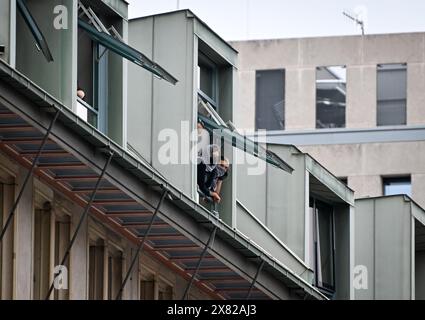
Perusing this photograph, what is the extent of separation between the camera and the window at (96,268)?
153 feet

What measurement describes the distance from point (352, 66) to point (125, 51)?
45.1m

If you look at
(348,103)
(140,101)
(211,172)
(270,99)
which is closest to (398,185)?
(348,103)

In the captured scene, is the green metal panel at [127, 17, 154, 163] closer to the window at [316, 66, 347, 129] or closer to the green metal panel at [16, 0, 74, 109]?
the green metal panel at [16, 0, 74, 109]

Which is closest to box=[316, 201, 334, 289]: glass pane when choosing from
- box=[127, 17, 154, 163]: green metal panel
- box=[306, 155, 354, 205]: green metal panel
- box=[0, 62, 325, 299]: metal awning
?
box=[306, 155, 354, 205]: green metal panel

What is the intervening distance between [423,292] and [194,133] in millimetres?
23018

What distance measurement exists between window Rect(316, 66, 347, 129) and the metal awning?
115 ft

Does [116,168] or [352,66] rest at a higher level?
[352,66]

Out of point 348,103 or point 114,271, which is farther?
point 348,103

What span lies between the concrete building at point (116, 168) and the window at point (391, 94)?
32.3 meters

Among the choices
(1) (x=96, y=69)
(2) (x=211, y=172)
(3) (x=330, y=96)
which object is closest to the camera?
(1) (x=96, y=69)

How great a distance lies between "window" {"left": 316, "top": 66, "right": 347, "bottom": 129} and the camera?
89.1 meters

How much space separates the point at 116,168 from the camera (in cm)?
4406

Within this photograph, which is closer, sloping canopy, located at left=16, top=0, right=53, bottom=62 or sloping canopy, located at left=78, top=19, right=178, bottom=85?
sloping canopy, located at left=16, top=0, right=53, bottom=62

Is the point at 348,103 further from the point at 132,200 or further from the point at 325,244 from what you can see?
the point at 132,200
